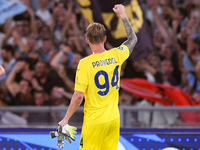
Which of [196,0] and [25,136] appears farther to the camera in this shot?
[196,0]

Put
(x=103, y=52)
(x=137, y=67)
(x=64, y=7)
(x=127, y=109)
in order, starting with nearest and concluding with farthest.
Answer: (x=103, y=52), (x=127, y=109), (x=137, y=67), (x=64, y=7)

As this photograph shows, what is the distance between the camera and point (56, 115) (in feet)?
21.0

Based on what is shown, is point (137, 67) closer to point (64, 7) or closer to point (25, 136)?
point (64, 7)

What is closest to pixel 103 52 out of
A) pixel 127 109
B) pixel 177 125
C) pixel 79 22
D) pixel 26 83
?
pixel 127 109

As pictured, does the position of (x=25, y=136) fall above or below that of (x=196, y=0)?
below

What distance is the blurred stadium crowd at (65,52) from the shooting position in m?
7.28

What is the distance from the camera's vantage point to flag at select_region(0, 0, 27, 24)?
7.97m

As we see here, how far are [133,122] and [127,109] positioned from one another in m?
0.28

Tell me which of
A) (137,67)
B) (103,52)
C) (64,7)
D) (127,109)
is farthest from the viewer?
(64,7)

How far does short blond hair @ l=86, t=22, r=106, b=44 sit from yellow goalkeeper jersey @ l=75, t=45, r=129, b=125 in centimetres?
15

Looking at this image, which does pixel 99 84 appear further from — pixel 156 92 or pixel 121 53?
pixel 156 92

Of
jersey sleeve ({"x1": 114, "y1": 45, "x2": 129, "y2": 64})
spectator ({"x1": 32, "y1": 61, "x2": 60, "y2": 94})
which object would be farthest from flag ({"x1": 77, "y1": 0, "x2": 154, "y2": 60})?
jersey sleeve ({"x1": 114, "y1": 45, "x2": 129, "y2": 64})

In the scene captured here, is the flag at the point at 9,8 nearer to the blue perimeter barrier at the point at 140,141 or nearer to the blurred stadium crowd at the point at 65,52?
the blurred stadium crowd at the point at 65,52

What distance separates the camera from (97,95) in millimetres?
3754
